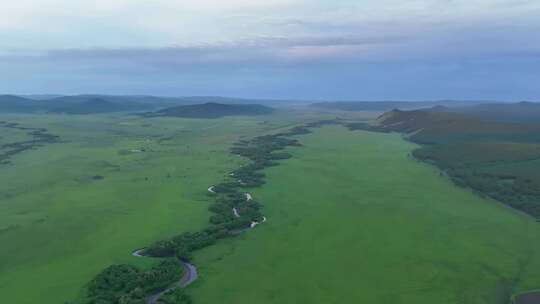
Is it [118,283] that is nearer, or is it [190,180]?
[118,283]

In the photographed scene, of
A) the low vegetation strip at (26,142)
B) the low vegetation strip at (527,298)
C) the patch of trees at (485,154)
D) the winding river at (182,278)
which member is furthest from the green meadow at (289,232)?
the low vegetation strip at (26,142)

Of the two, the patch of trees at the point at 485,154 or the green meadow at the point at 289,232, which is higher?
the patch of trees at the point at 485,154

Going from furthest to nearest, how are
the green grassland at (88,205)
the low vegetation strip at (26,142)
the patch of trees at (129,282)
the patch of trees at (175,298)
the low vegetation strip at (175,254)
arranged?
the low vegetation strip at (26,142) < the green grassland at (88,205) < the low vegetation strip at (175,254) < the patch of trees at (129,282) < the patch of trees at (175,298)

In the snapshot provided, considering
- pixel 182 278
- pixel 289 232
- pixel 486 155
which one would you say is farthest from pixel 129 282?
pixel 486 155

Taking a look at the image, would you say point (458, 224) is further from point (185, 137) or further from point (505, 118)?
point (505, 118)

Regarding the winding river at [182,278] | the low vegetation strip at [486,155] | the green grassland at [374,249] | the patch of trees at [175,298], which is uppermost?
the low vegetation strip at [486,155]

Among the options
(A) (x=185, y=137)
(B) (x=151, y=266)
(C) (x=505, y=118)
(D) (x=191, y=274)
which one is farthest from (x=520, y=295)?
(C) (x=505, y=118)

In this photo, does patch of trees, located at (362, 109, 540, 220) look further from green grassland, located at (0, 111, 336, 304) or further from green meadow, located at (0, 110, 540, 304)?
green grassland, located at (0, 111, 336, 304)

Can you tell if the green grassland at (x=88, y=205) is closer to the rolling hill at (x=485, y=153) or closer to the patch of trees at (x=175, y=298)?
the patch of trees at (x=175, y=298)
